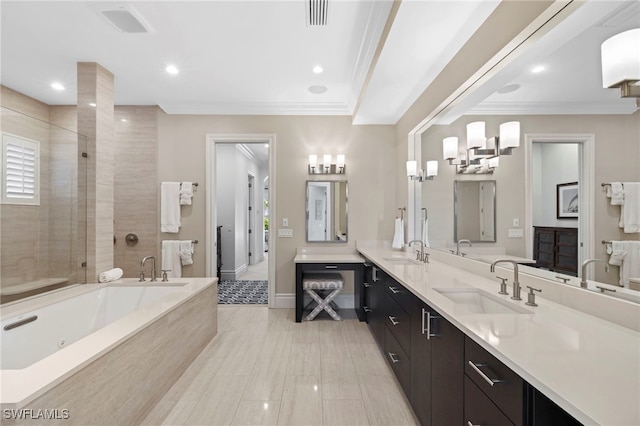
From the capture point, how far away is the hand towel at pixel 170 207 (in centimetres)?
387

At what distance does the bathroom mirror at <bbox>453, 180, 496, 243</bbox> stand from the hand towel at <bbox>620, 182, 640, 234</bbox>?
0.84 m

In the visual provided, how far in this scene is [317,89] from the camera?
11.4ft

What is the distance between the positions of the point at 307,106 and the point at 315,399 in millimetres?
3257

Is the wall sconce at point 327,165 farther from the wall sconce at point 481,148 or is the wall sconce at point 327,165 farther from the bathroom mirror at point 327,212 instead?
the wall sconce at point 481,148

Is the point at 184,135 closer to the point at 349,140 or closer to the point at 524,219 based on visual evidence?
the point at 349,140

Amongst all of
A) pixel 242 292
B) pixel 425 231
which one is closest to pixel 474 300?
pixel 425 231

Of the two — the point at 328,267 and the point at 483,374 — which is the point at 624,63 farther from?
the point at 328,267

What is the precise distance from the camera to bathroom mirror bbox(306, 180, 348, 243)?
401 centimetres

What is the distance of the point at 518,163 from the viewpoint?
1671 millimetres

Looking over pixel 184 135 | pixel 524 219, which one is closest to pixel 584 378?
pixel 524 219

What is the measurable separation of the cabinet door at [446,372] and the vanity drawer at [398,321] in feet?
1.27

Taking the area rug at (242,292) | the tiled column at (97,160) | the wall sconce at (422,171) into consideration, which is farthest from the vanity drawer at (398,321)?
the tiled column at (97,160)

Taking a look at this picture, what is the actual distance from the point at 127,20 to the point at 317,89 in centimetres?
188

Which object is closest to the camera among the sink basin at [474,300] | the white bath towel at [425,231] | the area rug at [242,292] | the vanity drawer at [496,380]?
the vanity drawer at [496,380]
